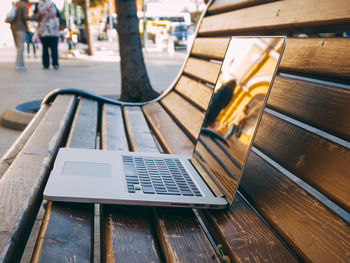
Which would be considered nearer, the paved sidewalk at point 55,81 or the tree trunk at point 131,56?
the tree trunk at point 131,56

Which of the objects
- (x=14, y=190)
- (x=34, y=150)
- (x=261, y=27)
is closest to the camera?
(x=14, y=190)

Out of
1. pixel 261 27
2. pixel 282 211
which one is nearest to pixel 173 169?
pixel 282 211

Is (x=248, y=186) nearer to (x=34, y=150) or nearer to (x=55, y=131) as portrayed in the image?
(x=34, y=150)

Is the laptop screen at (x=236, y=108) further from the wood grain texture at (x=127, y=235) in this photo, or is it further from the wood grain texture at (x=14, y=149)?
the wood grain texture at (x=14, y=149)

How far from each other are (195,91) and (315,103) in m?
1.58

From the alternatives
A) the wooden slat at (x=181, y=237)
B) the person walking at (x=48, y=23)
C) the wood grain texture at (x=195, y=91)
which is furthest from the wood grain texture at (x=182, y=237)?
the person walking at (x=48, y=23)

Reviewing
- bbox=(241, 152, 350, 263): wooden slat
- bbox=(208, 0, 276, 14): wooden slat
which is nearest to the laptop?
bbox=(241, 152, 350, 263): wooden slat

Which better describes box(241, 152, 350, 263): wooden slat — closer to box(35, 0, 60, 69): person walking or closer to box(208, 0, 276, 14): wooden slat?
box(208, 0, 276, 14): wooden slat

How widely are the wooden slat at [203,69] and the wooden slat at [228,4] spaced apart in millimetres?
383

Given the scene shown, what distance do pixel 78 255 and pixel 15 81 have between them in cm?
843

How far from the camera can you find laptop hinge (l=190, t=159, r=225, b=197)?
1.43 metres

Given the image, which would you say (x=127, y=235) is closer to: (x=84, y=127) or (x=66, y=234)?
(x=66, y=234)

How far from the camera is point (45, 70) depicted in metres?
11.2

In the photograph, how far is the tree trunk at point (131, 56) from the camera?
5.34 m
